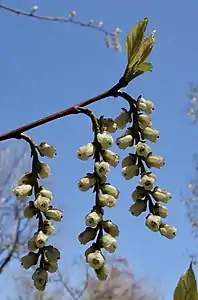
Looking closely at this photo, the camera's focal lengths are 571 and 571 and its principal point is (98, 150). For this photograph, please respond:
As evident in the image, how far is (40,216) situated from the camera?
0.76m

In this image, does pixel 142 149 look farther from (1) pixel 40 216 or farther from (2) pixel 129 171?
(1) pixel 40 216

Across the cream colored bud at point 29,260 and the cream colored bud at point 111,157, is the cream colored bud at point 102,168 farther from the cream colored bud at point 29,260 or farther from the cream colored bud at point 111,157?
the cream colored bud at point 29,260

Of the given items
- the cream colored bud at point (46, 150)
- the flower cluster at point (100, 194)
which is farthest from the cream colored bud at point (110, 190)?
the cream colored bud at point (46, 150)

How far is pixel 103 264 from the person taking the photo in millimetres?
696

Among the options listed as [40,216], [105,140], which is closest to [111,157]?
[105,140]

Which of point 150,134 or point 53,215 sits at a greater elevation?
point 150,134

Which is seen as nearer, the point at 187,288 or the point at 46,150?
the point at 187,288

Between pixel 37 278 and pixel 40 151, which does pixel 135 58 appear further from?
pixel 37 278

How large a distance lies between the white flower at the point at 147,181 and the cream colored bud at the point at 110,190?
4 centimetres

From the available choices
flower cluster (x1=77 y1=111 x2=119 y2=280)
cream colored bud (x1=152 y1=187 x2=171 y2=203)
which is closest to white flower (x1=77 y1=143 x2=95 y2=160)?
flower cluster (x1=77 y1=111 x2=119 y2=280)

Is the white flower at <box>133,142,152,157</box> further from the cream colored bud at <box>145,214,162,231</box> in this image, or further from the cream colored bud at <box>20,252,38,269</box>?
the cream colored bud at <box>20,252,38,269</box>

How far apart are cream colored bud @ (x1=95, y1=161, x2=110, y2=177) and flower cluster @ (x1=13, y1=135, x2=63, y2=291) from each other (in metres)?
0.07

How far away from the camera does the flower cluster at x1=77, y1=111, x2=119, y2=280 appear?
71cm

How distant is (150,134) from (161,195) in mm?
81
